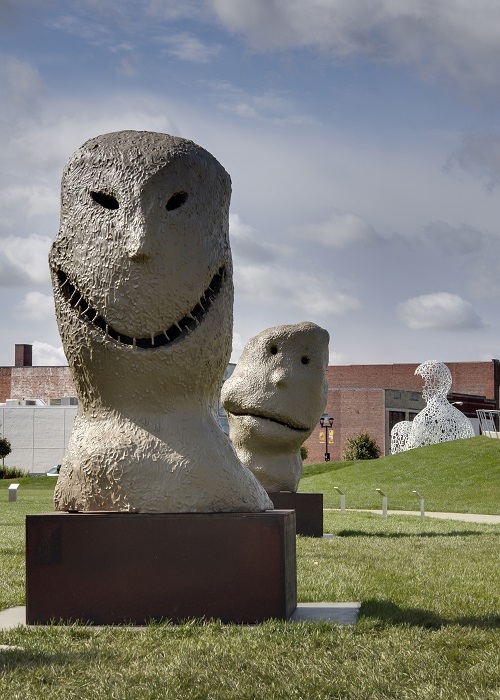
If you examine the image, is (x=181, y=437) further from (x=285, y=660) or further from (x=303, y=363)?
(x=303, y=363)

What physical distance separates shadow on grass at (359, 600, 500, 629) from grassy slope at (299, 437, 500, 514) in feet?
54.2

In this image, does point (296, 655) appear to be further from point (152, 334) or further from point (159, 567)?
point (152, 334)

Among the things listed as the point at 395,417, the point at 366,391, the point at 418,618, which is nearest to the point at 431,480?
the point at 418,618

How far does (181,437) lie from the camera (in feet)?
22.9

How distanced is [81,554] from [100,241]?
7.04ft

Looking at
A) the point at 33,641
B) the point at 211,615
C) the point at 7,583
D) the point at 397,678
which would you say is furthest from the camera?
the point at 7,583

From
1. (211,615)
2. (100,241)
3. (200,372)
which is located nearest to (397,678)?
(211,615)

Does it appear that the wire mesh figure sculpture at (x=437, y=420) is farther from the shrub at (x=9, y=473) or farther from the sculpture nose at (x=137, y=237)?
the sculpture nose at (x=137, y=237)

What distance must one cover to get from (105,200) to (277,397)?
8302mm

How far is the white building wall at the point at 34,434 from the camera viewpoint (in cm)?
5638

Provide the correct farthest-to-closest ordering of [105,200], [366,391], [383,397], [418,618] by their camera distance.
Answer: [366,391], [383,397], [105,200], [418,618]

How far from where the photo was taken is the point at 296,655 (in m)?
5.64

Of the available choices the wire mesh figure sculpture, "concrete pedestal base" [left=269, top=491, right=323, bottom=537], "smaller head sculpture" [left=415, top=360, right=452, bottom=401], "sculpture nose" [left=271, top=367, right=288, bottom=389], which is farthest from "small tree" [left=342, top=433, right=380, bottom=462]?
"sculpture nose" [left=271, top=367, right=288, bottom=389]

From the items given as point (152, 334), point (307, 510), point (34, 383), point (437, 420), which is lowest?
point (307, 510)
